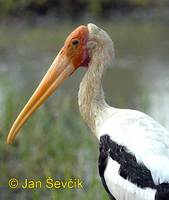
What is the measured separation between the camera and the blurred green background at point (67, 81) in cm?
827

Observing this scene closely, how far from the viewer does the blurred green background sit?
827 cm

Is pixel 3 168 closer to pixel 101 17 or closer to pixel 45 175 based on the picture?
pixel 45 175

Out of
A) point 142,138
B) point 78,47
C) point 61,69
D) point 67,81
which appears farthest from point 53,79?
point 67,81

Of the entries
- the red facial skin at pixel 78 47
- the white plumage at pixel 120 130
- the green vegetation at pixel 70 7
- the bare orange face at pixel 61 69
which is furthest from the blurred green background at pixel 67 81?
the red facial skin at pixel 78 47

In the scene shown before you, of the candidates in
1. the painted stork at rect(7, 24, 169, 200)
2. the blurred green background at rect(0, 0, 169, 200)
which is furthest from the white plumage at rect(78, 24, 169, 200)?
the blurred green background at rect(0, 0, 169, 200)

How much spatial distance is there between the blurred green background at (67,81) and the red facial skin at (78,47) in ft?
4.94

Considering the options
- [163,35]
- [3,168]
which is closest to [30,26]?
[163,35]

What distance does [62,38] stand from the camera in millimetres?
23000

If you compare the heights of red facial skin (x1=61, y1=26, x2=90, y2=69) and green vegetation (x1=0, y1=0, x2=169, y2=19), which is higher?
green vegetation (x1=0, y1=0, x2=169, y2=19)

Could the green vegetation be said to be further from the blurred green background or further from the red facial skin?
the red facial skin

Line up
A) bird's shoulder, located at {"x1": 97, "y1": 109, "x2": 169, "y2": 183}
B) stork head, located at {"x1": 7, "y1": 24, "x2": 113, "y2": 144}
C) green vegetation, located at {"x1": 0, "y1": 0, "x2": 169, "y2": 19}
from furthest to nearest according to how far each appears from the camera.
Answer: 1. green vegetation, located at {"x1": 0, "y1": 0, "x2": 169, "y2": 19}
2. stork head, located at {"x1": 7, "y1": 24, "x2": 113, "y2": 144}
3. bird's shoulder, located at {"x1": 97, "y1": 109, "x2": 169, "y2": 183}

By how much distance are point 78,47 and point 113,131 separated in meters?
0.83

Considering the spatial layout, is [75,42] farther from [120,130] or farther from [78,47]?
[120,130]

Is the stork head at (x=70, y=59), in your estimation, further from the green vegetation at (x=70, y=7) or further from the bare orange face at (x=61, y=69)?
the green vegetation at (x=70, y=7)
